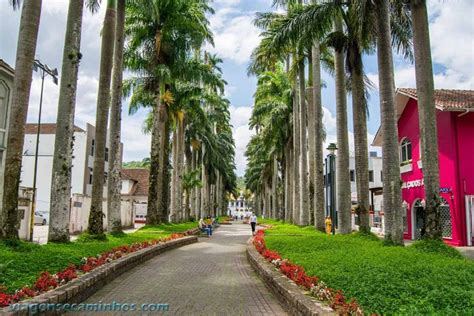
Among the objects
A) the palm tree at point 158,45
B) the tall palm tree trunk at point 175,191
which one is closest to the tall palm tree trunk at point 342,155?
the palm tree at point 158,45

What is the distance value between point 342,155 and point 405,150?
12051 millimetres

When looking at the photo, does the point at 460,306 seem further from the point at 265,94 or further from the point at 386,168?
the point at 265,94

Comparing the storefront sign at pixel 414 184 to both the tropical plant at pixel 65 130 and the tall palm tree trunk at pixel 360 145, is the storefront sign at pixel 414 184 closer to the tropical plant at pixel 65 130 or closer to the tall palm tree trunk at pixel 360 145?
the tall palm tree trunk at pixel 360 145

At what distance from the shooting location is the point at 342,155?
1703cm

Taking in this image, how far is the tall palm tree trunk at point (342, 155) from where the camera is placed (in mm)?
16906

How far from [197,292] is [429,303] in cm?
447

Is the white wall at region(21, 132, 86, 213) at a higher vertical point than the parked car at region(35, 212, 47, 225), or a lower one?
higher

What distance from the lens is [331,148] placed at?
1812 centimetres

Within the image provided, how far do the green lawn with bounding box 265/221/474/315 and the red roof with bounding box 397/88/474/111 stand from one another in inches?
486

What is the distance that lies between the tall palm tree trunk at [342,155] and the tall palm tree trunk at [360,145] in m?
0.84

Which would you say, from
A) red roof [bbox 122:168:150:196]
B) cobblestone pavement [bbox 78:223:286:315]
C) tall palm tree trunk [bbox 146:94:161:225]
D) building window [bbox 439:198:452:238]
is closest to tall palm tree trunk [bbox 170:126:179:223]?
tall palm tree trunk [bbox 146:94:161:225]

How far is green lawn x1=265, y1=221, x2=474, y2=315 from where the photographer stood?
5621 mm

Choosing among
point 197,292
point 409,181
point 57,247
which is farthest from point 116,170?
point 409,181

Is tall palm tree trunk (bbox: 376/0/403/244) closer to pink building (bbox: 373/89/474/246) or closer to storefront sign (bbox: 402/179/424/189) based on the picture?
pink building (bbox: 373/89/474/246)
